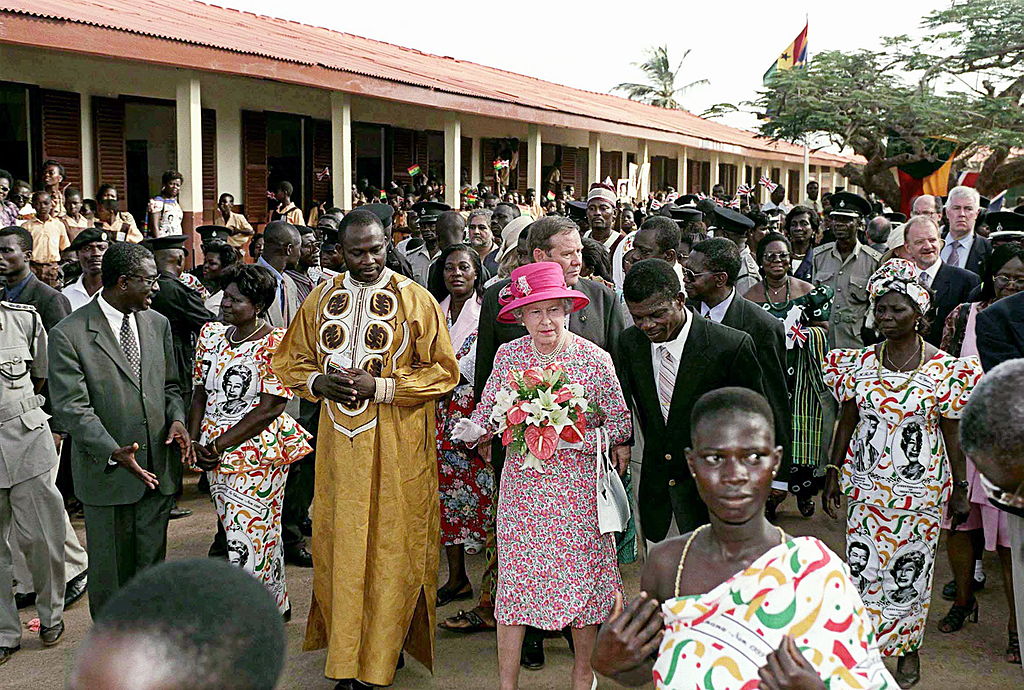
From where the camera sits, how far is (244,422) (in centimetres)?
507

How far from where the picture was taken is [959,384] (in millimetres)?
4531

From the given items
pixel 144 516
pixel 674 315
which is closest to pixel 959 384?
pixel 674 315

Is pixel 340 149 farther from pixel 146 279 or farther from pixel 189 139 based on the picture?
pixel 146 279

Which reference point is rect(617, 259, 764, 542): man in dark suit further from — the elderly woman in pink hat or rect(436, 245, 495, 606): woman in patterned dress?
rect(436, 245, 495, 606): woman in patterned dress

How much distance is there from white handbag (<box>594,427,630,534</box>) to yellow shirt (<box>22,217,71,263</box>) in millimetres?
7762

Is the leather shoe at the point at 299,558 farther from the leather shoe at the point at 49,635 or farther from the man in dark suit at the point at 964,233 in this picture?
the man in dark suit at the point at 964,233

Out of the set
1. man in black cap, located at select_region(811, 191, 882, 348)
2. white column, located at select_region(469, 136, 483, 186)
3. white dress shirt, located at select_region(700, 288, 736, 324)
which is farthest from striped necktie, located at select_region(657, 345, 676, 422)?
white column, located at select_region(469, 136, 483, 186)

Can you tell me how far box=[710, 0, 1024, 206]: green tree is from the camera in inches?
974

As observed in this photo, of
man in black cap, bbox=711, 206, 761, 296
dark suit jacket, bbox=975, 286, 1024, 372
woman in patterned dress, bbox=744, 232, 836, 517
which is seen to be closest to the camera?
dark suit jacket, bbox=975, 286, 1024, 372

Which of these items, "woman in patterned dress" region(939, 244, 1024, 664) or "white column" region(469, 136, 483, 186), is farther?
"white column" region(469, 136, 483, 186)

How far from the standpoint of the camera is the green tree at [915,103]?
24.8 meters

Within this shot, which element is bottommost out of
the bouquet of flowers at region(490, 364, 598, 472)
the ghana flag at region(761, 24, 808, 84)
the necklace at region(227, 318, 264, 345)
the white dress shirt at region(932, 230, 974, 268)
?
the bouquet of flowers at region(490, 364, 598, 472)

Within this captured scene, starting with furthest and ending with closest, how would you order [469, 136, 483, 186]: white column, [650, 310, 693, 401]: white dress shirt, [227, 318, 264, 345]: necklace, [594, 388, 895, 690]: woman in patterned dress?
[469, 136, 483, 186]: white column < [227, 318, 264, 345]: necklace < [650, 310, 693, 401]: white dress shirt < [594, 388, 895, 690]: woman in patterned dress

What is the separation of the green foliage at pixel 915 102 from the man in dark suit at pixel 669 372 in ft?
69.4
